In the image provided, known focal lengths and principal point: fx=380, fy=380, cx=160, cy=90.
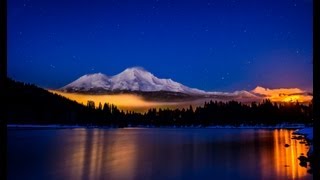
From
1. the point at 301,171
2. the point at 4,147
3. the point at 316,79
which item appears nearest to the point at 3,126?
the point at 4,147

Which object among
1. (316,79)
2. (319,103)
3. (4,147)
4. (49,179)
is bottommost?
(49,179)

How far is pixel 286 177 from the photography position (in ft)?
86.1

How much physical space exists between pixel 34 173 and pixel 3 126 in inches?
1113

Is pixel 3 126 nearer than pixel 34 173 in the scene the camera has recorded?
Yes

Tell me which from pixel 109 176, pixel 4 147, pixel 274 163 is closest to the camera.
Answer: pixel 4 147

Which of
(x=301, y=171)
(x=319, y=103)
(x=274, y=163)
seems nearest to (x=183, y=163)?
(x=274, y=163)

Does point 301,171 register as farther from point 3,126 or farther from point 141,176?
point 3,126

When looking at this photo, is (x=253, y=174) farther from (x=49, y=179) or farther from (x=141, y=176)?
(x=49, y=179)

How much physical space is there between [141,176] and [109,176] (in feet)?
7.80

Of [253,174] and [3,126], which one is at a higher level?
[3,126]

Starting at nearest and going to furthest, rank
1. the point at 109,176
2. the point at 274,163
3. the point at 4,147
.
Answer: the point at 4,147 < the point at 109,176 < the point at 274,163

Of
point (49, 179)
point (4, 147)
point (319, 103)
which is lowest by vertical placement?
point (49, 179)

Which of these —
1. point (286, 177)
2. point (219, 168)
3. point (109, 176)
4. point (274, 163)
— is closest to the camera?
point (286, 177)

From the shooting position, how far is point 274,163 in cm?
3541
